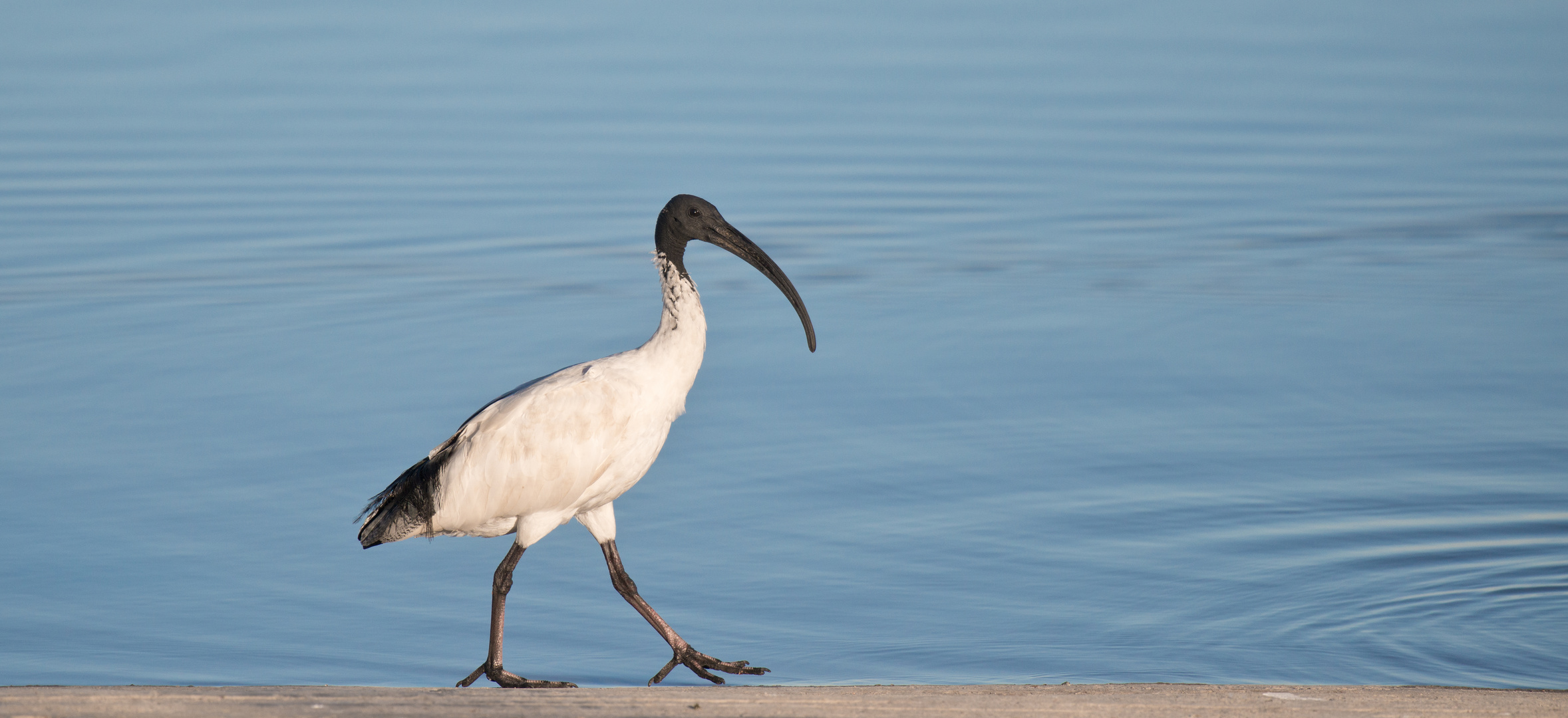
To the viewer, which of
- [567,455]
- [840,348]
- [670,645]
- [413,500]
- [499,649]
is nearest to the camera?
[567,455]

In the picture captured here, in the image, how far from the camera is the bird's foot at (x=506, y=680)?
6289 millimetres

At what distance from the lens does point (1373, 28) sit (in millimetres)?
26531

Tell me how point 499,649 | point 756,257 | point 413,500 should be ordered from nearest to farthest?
point 499,649 < point 413,500 < point 756,257

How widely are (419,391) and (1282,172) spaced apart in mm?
10381

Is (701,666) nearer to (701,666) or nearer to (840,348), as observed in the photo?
(701,666)

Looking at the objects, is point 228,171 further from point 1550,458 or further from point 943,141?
point 1550,458

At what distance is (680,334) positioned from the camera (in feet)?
21.4

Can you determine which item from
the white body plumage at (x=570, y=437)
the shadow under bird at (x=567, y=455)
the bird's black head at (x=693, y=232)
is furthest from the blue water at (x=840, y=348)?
the bird's black head at (x=693, y=232)

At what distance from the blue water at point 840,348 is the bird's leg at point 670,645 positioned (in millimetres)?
174

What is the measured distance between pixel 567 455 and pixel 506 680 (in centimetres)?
83

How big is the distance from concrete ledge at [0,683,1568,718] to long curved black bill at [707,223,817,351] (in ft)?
5.62

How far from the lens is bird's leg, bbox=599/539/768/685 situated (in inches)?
262

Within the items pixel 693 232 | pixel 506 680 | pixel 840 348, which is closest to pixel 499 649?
pixel 506 680

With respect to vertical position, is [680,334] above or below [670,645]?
above
